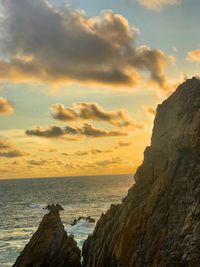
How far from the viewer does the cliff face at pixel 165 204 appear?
28.2 metres

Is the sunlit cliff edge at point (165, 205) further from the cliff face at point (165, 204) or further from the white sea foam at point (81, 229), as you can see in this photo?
the white sea foam at point (81, 229)

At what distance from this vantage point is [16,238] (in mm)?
79750

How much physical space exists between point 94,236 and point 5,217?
82925 mm

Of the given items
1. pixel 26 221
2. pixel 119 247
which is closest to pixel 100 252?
pixel 119 247

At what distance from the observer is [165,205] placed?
1254 inches

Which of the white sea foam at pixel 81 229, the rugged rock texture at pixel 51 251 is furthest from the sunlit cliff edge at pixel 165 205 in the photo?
the white sea foam at pixel 81 229

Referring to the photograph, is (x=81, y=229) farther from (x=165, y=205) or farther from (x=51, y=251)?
(x=165, y=205)

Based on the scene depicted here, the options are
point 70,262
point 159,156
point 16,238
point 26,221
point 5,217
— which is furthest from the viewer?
point 5,217

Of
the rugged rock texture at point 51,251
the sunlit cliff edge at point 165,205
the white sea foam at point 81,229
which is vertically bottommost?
the white sea foam at point 81,229

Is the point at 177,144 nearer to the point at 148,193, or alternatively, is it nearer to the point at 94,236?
the point at 148,193

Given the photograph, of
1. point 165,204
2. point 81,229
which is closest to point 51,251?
point 165,204

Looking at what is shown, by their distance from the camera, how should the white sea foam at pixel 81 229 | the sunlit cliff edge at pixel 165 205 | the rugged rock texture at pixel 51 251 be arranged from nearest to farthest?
the sunlit cliff edge at pixel 165 205, the rugged rock texture at pixel 51 251, the white sea foam at pixel 81 229

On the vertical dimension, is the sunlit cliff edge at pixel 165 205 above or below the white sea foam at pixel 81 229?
above

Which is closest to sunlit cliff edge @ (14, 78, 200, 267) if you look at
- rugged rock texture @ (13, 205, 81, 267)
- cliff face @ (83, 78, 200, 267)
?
cliff face @ (83, 78, 200, 267)
